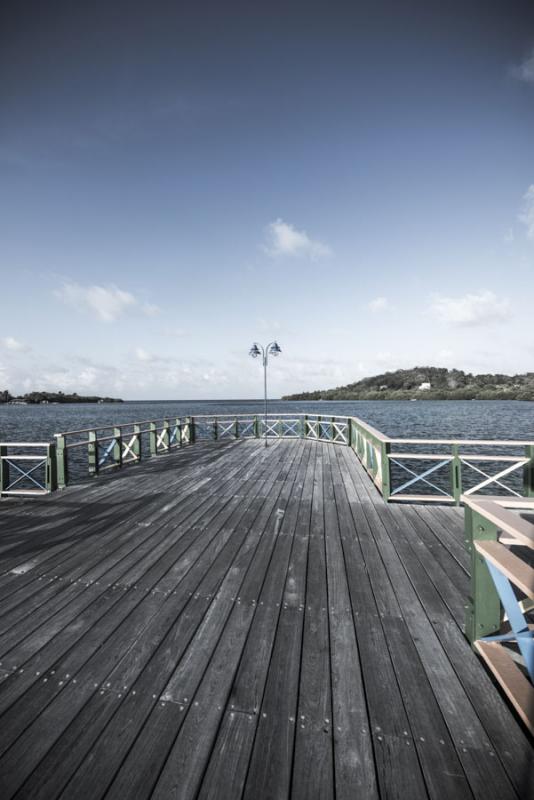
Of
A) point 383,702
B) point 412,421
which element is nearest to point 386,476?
point 383,702

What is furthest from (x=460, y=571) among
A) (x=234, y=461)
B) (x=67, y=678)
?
(x=234, y=461)

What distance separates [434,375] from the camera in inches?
4567

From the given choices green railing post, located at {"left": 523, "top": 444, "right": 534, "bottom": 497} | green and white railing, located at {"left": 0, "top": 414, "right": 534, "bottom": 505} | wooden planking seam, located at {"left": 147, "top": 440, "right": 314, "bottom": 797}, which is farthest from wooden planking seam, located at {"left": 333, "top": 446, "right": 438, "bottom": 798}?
green railing post, located at {"left": 523, "top": 444, "right": 534, "bottom": 497}

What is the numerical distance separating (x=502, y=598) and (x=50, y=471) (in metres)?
6.78

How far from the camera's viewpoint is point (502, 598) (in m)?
1.78

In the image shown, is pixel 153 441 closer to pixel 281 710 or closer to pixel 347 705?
pixel 281 710

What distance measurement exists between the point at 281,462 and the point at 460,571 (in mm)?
5467

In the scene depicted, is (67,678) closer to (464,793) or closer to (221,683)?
(221,683)

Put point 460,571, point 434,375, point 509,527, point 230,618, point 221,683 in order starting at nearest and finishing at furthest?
point 509,527, point 221,683, point 230,618, point 460,571, point 434,375

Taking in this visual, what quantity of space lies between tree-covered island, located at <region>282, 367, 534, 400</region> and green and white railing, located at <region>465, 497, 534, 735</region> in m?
113

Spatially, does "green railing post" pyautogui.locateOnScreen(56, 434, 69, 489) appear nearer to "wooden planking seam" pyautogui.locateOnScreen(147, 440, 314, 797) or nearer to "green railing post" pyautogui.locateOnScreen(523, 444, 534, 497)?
"wooden planking seam" pyautogui.locateOnScreen(147, 440, 314, 797)

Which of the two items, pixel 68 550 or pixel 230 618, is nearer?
pixel 230 618

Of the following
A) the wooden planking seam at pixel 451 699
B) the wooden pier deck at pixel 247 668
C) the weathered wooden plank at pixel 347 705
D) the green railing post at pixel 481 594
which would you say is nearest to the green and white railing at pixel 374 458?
the green railing post at pixel 481 594

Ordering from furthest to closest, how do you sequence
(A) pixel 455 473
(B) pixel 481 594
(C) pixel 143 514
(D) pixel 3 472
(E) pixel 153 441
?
(E) pixel 153 441
(D) pixel 3 472
(A) pixel 455 473
(C) pixel 143 514
(B) pixel 481 594
